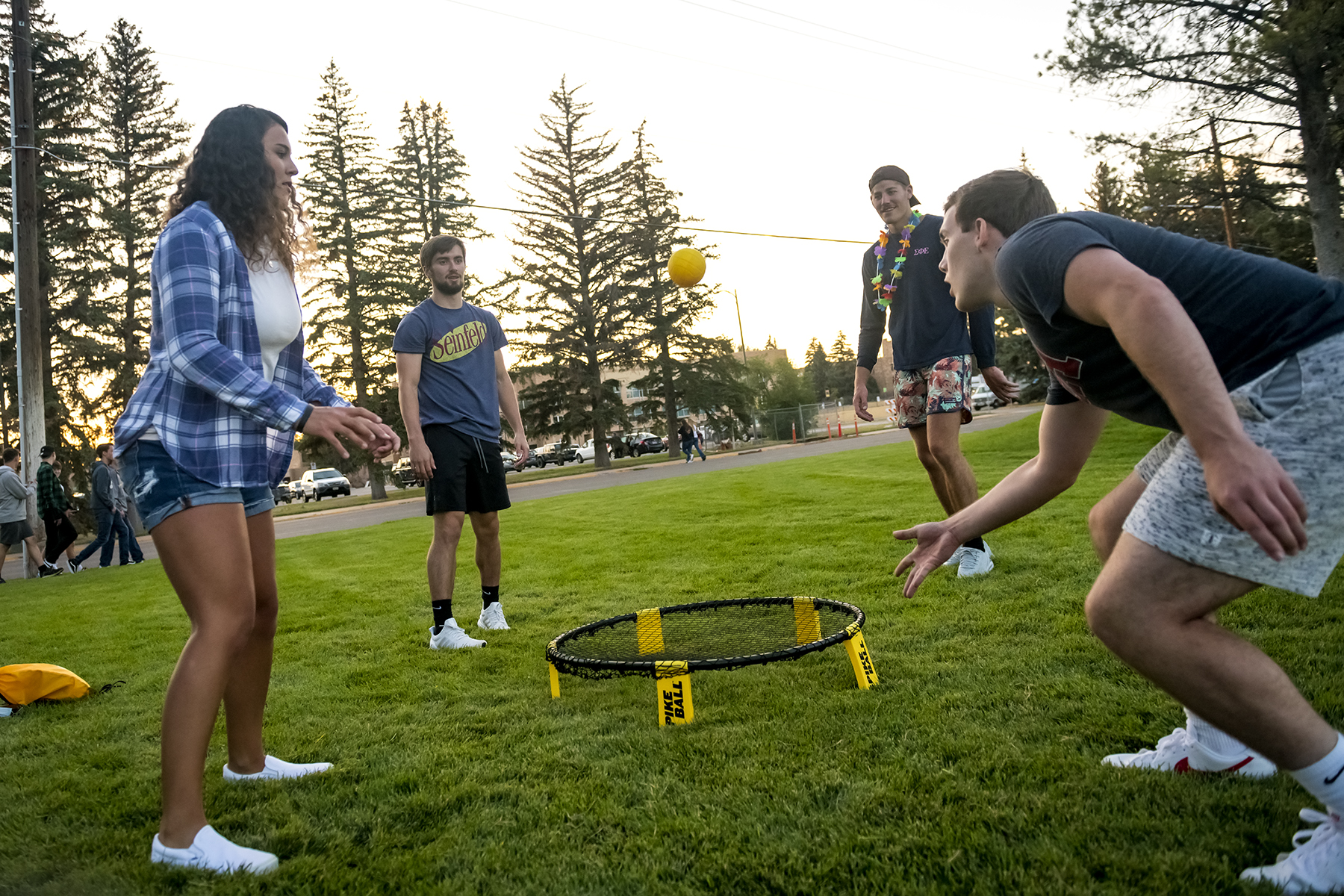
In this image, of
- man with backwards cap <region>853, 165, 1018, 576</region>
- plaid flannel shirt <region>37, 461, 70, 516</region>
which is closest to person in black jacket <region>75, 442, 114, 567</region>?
plaid flannel shirt <region>37, 461, 70, 516</region>

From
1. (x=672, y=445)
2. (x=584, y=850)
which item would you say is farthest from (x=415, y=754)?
(x=672, y=445)

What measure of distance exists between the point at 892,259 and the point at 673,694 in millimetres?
3367

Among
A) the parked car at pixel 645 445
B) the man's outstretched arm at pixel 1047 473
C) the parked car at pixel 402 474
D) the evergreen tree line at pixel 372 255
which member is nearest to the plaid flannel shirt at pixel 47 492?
the evergreen tree line at pixel 372 255

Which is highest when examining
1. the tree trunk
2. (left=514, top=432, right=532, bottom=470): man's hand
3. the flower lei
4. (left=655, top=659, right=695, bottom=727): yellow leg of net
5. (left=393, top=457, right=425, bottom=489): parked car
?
the tree trunk

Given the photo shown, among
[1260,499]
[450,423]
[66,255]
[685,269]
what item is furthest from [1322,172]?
[66,255]

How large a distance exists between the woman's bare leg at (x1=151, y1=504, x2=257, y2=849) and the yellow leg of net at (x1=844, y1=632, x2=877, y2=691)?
78.0 inches

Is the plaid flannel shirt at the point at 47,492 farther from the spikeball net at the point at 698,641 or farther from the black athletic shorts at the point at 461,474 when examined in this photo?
the spikeball net at the point at 698,641

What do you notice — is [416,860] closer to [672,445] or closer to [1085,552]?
[1085,552]

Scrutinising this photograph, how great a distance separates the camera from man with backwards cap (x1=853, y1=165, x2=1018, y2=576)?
514cm

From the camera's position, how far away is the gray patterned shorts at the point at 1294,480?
1677 millimetres

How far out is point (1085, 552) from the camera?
5.20 metres

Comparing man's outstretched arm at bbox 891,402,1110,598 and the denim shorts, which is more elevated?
the denim shorts

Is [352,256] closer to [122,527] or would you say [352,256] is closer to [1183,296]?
[122,527]

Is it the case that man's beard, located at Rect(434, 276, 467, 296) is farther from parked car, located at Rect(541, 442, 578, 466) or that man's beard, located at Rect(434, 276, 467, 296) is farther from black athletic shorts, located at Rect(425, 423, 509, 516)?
parked car, located at Rect(541, 442, 578, 466)
